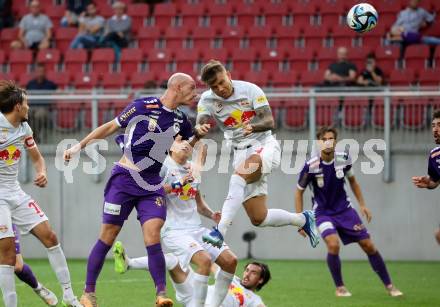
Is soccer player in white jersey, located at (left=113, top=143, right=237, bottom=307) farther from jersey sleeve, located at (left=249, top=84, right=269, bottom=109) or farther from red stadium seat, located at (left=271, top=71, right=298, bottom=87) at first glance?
red stadium seat, located at (left=271, top=71, right=298, bottom=87)

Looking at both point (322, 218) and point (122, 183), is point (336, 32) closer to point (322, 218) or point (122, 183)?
point (322, 218)

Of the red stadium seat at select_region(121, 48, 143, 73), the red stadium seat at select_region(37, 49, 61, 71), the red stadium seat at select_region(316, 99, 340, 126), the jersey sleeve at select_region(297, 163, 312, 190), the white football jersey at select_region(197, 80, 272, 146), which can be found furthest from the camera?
the red stadium seat at select_region(37, 49, 61, 71)

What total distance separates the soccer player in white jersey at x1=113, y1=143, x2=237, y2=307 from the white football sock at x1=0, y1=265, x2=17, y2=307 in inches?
61.5

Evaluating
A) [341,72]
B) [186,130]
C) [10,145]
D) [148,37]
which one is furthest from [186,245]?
[148,37]

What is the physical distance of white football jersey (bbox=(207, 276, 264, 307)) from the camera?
34.0 feet

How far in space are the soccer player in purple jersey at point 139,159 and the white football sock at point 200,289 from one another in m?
0.76

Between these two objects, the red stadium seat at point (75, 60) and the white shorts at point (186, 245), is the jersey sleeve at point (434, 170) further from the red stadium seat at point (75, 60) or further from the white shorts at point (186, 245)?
the red stadium seat at point (75, 60)

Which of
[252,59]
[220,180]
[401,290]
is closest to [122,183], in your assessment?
[401,290]

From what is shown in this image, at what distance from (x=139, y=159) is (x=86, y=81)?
396 inches

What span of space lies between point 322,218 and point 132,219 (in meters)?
5.82

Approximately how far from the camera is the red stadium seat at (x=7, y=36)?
21969 mm

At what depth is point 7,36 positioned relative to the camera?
21984mm

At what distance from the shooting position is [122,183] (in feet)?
33.1

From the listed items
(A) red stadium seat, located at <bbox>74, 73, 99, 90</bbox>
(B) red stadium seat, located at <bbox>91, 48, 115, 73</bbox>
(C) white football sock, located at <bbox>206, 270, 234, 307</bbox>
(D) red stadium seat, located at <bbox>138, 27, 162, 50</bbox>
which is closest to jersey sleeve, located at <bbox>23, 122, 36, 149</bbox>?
(C) white football sock, located at <bbox>206, 270, 234, 307</bbox>
